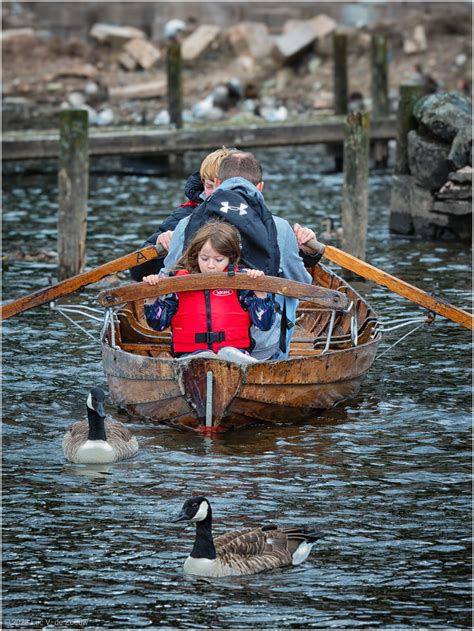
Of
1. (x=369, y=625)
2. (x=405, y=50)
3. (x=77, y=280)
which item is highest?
(x=405, y=50)

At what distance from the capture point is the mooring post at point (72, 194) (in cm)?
1686

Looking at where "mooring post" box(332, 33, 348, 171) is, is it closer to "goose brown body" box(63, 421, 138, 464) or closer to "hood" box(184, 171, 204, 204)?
"hood" box(184, 171, 204, 204)

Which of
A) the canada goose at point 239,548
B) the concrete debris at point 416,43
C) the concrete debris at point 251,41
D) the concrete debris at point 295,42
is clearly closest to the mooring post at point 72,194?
the canada goose at point 239,548

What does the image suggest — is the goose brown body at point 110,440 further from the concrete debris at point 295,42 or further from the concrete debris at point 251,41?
the concrete debris at point 251,41

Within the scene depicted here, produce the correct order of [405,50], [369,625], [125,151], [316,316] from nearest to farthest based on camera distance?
[369,625] < [316,316] < [125,151] < [405,50]

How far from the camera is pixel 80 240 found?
16906 mm

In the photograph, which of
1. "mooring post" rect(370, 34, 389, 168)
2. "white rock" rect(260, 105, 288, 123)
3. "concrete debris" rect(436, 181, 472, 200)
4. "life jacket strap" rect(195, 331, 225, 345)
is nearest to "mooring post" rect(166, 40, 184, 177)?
"white rock" rect(260, 105, 288, 123)

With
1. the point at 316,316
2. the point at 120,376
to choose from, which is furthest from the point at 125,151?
the point at 120,376

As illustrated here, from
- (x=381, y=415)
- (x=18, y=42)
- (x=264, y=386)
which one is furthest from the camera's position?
(x=18, y=42)

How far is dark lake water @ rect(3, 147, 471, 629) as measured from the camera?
7.46m

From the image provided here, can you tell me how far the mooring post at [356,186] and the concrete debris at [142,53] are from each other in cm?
2369

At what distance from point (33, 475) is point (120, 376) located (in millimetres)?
1672

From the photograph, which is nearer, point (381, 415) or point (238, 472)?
point (238, 472)

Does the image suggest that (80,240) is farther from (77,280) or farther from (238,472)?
(238,472)
